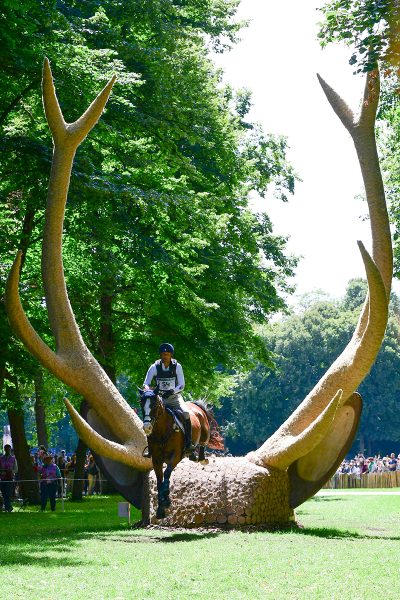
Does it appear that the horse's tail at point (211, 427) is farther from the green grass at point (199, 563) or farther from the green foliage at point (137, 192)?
the green foliage at point (137, 192)

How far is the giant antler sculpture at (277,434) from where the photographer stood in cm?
1528

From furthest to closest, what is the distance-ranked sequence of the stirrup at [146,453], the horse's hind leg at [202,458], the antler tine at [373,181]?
the horse's hind leg at [202,458], the antler tine at [373,181], the stirrup at [146,453]

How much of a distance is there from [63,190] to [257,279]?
15.7m

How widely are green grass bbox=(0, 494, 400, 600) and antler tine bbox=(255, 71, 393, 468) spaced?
1517 millimetres

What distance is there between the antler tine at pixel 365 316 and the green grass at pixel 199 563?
1517 millimetres

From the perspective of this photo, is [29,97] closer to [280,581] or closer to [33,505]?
[33,505]

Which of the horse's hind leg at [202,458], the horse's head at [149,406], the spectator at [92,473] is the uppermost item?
the spectator at [92,473]

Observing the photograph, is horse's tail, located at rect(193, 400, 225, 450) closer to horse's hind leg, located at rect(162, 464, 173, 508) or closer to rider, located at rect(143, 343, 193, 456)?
rider, located at rect(143, 343, 193, 456)

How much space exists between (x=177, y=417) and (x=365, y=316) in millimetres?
3199

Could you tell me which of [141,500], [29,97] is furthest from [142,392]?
[29,97]

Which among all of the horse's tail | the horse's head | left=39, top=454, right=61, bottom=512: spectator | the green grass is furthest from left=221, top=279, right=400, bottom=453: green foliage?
the horse's head

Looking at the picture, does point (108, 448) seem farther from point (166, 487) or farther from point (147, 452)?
point (166, 487)

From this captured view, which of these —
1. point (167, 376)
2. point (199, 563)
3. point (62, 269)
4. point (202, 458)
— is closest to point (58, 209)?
point (62, 269)

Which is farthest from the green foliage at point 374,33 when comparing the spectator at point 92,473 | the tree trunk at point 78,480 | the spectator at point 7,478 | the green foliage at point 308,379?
the green foliage at point 308,379
